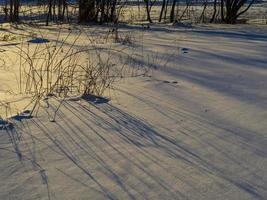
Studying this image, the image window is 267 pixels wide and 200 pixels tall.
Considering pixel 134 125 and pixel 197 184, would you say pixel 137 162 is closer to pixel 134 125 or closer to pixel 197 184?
pixel 197 184

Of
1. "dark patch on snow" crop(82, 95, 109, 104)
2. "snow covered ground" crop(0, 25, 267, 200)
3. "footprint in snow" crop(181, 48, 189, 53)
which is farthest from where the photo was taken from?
"footprint in snow" crop(181, 48, 189, 53)

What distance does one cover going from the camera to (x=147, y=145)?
1.93 metres

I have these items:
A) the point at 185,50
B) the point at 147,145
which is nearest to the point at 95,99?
the point at 147,145

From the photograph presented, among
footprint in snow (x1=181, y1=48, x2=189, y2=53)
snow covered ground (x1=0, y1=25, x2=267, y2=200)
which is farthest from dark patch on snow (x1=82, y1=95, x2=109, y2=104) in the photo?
footprint in snow (x1=181, y1=48, x2=189, y2=53)

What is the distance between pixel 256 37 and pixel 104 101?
442cm

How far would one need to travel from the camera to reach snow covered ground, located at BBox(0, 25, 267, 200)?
1.51m

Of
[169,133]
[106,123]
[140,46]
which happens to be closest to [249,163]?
[169,133]

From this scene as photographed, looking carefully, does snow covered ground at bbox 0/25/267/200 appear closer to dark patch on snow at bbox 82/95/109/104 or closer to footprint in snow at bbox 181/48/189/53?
dark patch on snow at bbox 82/95/109/104

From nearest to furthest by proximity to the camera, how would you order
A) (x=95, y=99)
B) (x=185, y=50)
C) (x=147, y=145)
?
(x=147, y=145) < (x=95, y=99) < (x=185, y=50)

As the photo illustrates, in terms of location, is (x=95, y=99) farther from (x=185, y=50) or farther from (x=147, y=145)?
(x=185, y=50)

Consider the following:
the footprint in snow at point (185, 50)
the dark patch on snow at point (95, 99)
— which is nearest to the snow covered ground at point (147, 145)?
the dark patch on snow at point (95, 99)

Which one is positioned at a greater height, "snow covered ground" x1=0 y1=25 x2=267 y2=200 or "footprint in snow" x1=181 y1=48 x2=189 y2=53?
"footprint in snow" x1=181 y1=48 x2=189 y2=53

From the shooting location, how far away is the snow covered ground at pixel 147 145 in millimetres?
1509

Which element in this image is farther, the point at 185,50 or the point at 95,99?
the point at 185,50
